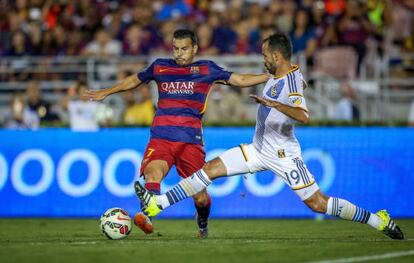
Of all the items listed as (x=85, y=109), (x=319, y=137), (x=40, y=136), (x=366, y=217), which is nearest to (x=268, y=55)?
(x=366, y=217)

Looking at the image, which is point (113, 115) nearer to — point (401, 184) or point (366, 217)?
point (401, 184)

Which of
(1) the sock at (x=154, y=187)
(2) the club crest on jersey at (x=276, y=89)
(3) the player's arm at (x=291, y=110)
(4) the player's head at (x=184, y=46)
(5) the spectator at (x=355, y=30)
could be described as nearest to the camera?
(3) the player's arm at (x=291, y=110)

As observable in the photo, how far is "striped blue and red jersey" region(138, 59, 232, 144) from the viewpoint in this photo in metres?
12.4

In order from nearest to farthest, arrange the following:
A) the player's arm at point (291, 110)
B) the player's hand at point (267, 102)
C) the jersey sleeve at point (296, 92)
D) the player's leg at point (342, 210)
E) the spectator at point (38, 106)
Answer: the player's hand at point (267, 102) → the player's arm at point (291, 110) → the jersey sleeve at point (296, 92) → the player's leg at point (342, 210) → the spectator at point (38, 106)

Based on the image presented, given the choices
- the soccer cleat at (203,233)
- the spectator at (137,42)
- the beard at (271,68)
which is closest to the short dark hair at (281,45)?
the beard at (271,68)

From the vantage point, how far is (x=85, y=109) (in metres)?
20.1

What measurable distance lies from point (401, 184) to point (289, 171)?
5891 millimetres

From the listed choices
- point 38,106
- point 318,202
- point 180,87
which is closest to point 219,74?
point 180,87

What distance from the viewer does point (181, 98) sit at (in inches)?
488

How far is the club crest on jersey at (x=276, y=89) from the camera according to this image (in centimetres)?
1158

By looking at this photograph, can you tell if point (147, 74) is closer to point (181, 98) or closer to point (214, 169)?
point (181, 98)

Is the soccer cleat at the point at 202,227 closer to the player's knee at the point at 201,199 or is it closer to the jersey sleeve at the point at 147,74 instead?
the player's knee at the point at 201,199

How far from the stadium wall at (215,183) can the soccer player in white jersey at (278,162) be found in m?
5.29

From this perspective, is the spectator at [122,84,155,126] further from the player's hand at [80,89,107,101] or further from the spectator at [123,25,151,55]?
the player's hand at [80,89,107,101]
